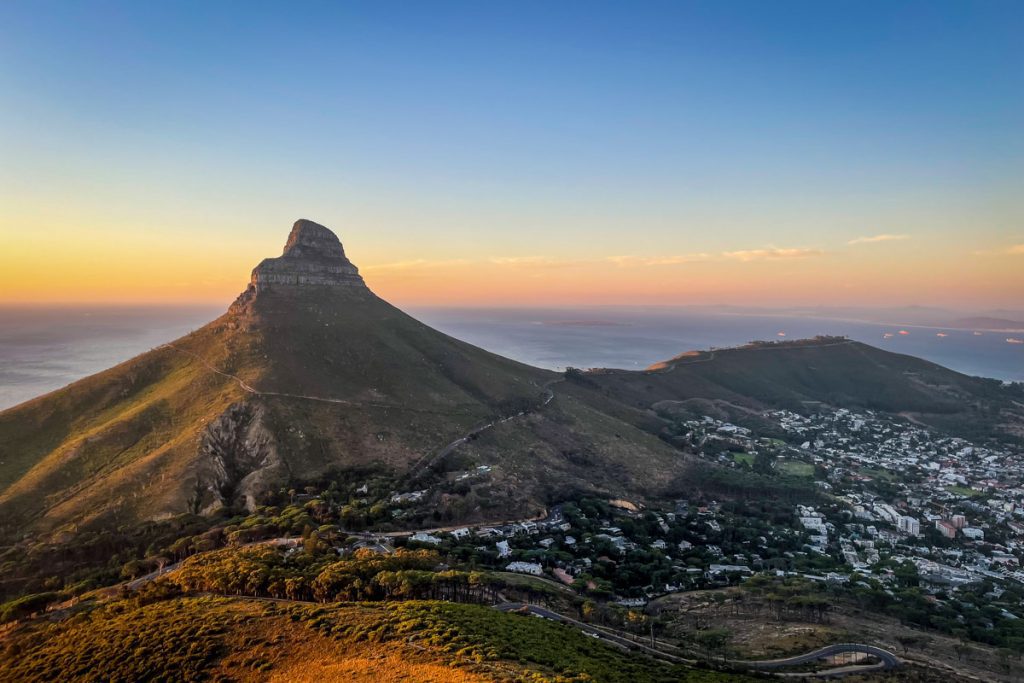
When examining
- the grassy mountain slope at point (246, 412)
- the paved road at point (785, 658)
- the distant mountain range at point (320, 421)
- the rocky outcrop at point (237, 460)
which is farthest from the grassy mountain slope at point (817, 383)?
the paved road at point (785, 658)

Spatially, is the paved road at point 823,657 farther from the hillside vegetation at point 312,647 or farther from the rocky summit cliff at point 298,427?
the rocky summit cliff at point 298,427

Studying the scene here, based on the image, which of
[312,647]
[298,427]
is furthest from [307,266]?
[312,647]

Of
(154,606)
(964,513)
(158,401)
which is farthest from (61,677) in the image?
(964,513)

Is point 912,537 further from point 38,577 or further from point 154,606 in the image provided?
point 38,577

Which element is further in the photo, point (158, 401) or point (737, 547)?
point (158, 401)

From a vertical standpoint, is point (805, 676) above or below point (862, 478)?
above

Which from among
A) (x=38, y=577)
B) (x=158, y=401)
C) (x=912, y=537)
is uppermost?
(x=158, y=401)

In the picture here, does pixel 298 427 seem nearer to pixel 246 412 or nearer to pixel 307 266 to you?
pixel 246 412
